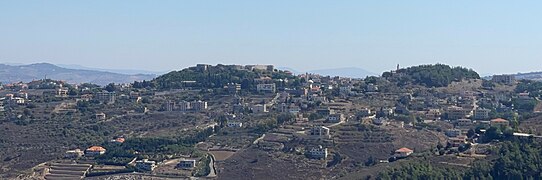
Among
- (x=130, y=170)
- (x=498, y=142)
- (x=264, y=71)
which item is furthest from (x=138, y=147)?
(x=264, y=71)

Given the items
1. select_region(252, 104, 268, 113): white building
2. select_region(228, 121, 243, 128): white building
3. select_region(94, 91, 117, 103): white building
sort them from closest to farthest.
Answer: select_region(228, 121, 243, 128): white building, select_region(252, 104, 268, 113): white building, select_region(94, 91, 117, 103): white building

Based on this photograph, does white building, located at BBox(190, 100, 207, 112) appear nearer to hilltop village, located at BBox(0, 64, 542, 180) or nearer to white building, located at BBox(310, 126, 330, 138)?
hilltop village, located at BBox(0, 64, 542, 180)

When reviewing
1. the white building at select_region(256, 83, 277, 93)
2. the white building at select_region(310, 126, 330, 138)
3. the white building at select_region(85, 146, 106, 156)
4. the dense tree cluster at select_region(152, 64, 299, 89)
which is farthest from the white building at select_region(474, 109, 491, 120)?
the white building at select_region(85, 146, 106, 156)

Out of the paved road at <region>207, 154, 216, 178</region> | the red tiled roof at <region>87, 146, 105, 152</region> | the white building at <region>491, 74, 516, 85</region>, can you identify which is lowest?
the paved road at <region>207, 154, 216, 178</region>

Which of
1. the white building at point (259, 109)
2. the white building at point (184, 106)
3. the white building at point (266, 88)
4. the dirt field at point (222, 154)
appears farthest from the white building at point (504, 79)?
the dirt field at point (222, 154)

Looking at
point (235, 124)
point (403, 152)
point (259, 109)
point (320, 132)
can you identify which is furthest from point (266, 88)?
point (403, 152)

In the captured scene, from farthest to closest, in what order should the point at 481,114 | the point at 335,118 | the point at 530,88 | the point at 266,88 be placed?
the point at 530,88
the point at 266,88
the point at 481,114
the point at 335,118

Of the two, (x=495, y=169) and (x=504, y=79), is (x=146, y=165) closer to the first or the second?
(x=495, y=169)

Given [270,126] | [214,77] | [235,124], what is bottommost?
[235,124]

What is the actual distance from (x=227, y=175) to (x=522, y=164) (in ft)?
50.1

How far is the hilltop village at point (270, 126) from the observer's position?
45.7m

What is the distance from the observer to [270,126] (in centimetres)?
5541

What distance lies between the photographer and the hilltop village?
150 feet

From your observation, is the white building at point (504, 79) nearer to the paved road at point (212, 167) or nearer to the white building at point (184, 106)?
the white building at point (184, 106)
